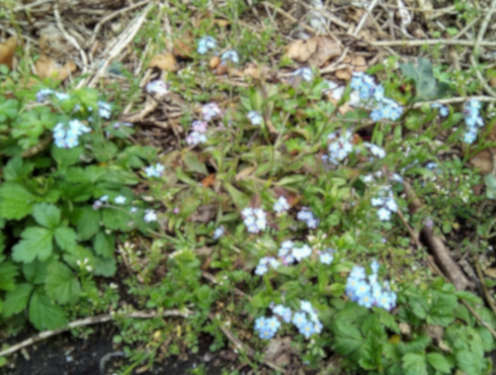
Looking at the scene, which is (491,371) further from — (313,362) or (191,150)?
(191,150)

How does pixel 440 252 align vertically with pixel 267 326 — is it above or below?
below

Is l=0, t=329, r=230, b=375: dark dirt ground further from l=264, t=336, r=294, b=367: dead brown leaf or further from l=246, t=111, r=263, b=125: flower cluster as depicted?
l=246, t=111, r=263, b=125: flower cluster

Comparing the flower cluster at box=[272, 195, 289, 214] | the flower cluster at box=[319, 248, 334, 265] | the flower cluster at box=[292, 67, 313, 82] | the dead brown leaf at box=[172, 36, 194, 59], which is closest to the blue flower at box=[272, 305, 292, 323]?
the flower cluster at box=[319, 248, 334, 265]

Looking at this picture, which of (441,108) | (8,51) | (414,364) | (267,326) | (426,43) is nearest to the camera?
(414,364)

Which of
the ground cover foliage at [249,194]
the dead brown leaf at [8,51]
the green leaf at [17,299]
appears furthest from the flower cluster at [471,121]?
the dead brown leaf at [8,51]

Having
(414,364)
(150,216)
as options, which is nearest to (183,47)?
(150,216)

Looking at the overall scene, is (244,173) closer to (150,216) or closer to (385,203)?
(150,216)
